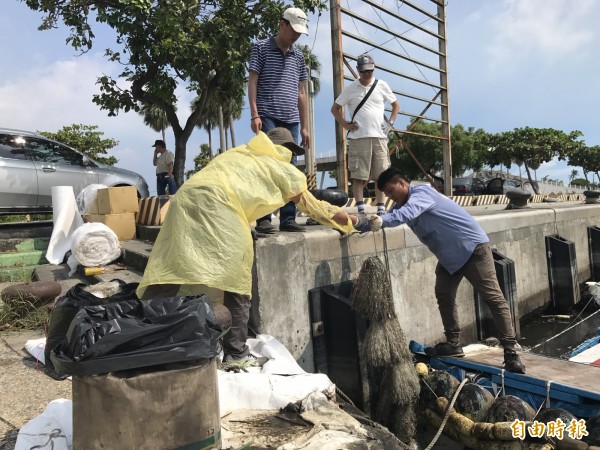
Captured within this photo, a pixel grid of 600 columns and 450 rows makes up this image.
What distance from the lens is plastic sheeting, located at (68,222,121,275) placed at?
17.5 feet

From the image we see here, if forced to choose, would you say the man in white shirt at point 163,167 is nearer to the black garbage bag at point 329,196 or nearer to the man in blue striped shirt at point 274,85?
the black garbage bag at point 329,196

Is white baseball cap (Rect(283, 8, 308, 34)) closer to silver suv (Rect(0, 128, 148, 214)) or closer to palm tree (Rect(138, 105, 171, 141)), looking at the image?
silver suv (Rect(0, 128, 148, 214))

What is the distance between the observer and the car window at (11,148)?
721cm

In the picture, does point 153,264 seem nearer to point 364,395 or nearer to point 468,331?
point 364,395

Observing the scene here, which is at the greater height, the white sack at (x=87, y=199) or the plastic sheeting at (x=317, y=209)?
the white sack at (x=87, y=199)

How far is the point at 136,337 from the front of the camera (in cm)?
193

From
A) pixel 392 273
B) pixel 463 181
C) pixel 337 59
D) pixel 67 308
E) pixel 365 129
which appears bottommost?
pixel 392 273

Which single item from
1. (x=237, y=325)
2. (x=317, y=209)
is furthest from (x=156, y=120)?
(x=237, y=325)

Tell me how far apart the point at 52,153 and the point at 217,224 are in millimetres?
6132

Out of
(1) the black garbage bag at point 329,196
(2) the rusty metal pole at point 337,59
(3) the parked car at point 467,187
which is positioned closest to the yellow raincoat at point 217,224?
(1) the black garbage bag at point 329,196

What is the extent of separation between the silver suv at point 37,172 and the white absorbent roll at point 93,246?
8.21 ft

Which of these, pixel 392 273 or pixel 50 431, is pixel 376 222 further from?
pixel 50 431

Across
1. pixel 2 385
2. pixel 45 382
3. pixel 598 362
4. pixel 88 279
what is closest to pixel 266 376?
pixel 45 382

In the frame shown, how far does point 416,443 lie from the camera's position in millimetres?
4156
